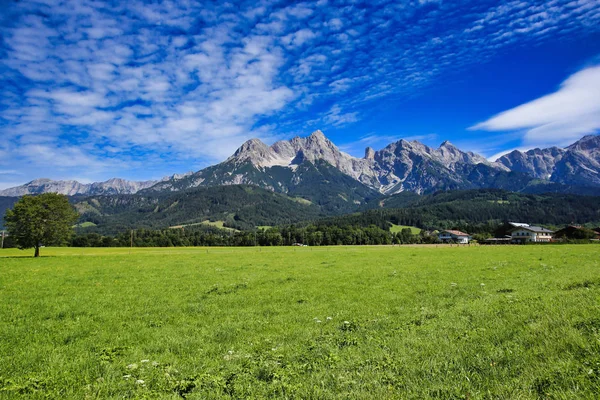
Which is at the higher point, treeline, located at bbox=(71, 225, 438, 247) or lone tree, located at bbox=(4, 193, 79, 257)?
lone tree, located at bbox=(4, 193, 79, 257)

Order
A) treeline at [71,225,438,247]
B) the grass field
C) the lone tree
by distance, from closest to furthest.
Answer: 1. the grass field
2. the lone tree
3. treeline at [71,225,438,247]

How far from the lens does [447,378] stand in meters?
6.37

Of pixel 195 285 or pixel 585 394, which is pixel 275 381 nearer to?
pixel 585 394

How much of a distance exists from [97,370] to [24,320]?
776 cm

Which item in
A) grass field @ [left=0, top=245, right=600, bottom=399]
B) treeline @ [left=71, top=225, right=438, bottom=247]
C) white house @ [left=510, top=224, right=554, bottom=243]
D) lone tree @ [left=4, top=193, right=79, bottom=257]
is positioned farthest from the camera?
treeline @ [left=71, top=225, right=438, bottom=247]

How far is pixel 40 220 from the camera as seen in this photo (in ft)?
178

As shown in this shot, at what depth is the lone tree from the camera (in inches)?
2089

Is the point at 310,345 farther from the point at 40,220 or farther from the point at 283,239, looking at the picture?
the point at 283,239

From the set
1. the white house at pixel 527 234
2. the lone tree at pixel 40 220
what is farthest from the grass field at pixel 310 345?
the white house at pixel 527 234

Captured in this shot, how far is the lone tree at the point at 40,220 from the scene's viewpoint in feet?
174

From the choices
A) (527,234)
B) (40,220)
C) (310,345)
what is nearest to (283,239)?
(527,234)

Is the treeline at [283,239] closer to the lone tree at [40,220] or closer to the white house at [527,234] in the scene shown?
the white house at [527,234]

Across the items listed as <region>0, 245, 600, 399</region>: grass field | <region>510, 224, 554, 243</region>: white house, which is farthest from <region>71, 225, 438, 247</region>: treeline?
<region>0, 245, 600, 399</region>: grass field

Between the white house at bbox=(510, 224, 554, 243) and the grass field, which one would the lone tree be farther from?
the white house at bbox=(510, 224, 554, 243)
